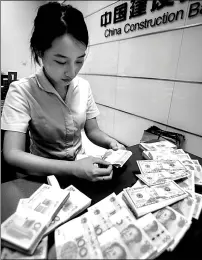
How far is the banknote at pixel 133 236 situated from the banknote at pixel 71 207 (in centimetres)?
11

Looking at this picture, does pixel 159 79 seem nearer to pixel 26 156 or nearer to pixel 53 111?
pixel 53 111

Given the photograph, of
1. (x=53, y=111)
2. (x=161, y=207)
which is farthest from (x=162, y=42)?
(x=161, y=207)

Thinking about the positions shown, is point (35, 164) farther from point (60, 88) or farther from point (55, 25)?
point (55, 25)

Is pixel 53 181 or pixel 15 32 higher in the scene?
pixel 15 32

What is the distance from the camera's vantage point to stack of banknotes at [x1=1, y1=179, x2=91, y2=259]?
1.65 ft

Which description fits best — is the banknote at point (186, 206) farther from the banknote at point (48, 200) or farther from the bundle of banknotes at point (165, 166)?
the banknote at point (48, 200)

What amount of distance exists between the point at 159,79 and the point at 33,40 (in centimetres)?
155

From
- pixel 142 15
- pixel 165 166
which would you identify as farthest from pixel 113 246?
pixel 142 15

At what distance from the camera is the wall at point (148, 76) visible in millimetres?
1818

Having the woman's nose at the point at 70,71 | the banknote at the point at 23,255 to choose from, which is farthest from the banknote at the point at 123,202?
the woman's nose at the point at 70,71

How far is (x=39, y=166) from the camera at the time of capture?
833mm

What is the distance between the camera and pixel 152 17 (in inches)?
83.5

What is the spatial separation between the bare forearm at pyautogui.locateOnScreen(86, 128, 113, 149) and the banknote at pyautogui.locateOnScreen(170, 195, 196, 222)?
0.65m

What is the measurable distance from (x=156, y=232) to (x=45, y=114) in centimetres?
82
